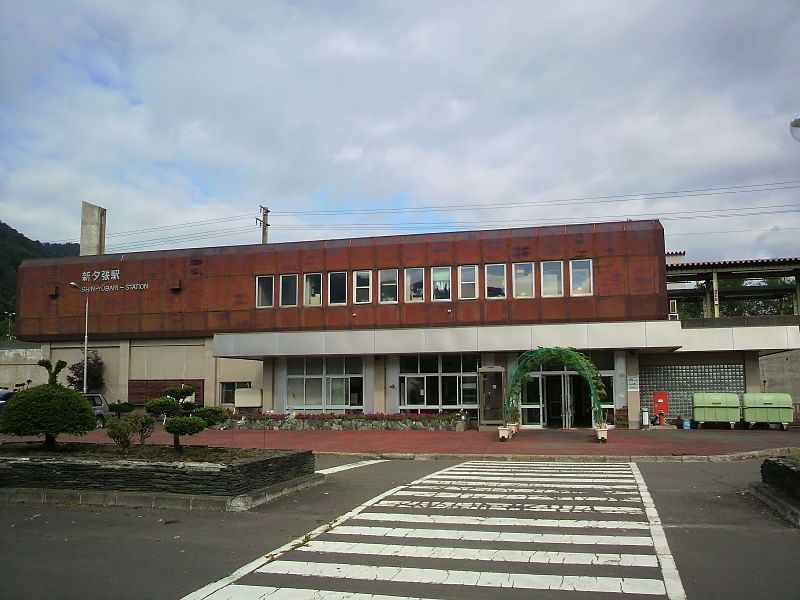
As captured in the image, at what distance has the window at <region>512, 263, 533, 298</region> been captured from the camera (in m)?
32.8

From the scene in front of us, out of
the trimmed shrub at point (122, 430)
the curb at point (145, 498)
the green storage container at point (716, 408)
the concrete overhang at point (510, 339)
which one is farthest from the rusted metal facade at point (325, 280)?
the curb at point (145, 498)

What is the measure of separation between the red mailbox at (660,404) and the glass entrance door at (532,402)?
4820mm

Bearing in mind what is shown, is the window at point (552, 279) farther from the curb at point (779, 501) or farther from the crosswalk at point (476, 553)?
the curb at point (779, 501)

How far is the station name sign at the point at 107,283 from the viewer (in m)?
39.9

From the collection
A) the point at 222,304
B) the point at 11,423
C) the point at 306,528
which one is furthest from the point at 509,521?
the point at 222,304

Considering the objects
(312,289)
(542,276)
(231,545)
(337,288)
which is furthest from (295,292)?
(231,545)

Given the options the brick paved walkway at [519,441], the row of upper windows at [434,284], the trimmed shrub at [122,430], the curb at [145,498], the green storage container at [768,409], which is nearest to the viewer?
the curb at [145,498]

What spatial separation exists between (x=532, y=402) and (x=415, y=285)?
25.1 ft

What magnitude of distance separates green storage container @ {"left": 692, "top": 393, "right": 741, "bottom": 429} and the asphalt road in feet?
59.3

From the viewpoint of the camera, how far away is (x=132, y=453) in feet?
42.2

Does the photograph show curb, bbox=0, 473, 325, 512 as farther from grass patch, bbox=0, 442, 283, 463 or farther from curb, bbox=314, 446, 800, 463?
curb, bbox=314, 446, 800, 463

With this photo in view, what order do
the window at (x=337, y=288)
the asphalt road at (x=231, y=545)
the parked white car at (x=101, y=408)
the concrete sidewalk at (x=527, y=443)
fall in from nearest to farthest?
1. the asphalt road at (x=231, y=545)
2. the concrete sidewalk at (x=527, y=443)
3. the parked white car at (x=101, y=408)
4. the window at (x=337, y=288)

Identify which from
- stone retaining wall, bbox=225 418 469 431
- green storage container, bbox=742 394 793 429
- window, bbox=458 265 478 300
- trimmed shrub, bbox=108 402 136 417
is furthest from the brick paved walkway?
window, bbox=458 265 478 300

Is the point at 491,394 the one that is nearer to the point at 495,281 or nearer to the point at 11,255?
the point at 495,281
